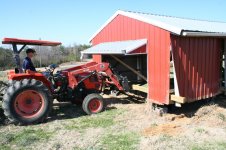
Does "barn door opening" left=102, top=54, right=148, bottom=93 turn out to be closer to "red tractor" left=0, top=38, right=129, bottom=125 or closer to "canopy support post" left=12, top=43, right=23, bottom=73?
"red tractor" left=0, top=38, right=129, bottom=125

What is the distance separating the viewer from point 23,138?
Result: 20.9ft

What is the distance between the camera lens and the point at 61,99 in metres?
8.51

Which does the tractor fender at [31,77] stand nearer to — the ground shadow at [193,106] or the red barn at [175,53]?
the red barn at [175,53]

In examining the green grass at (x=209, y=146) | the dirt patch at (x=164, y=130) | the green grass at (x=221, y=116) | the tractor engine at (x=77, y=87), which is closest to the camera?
the green grass at (x=209, y=146)

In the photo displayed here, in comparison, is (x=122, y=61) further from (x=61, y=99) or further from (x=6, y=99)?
(x=6, y=99)

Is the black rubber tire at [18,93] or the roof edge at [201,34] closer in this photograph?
the black rubber tire at [18,93]

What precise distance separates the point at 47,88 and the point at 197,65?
4.24 meters

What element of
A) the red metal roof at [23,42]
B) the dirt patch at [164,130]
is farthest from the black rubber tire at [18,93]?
the dirt patch at [164,130]

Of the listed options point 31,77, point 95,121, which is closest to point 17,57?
point 31,77

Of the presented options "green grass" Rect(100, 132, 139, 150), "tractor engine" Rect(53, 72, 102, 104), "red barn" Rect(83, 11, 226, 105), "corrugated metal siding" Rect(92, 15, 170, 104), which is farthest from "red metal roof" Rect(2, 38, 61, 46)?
"green grass" Rect(100, 132, 139, 150)

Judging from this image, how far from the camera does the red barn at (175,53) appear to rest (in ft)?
25.4

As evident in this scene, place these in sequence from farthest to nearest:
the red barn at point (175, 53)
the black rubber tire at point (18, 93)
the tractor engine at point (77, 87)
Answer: the tractor engine at point (77, 87) < the red barn at point (175, 53) < the black rubber tire at point (18, 93)

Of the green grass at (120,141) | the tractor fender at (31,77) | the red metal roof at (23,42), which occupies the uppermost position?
the red metal roof at (23,42)

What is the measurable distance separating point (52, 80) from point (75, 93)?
0.82 m
